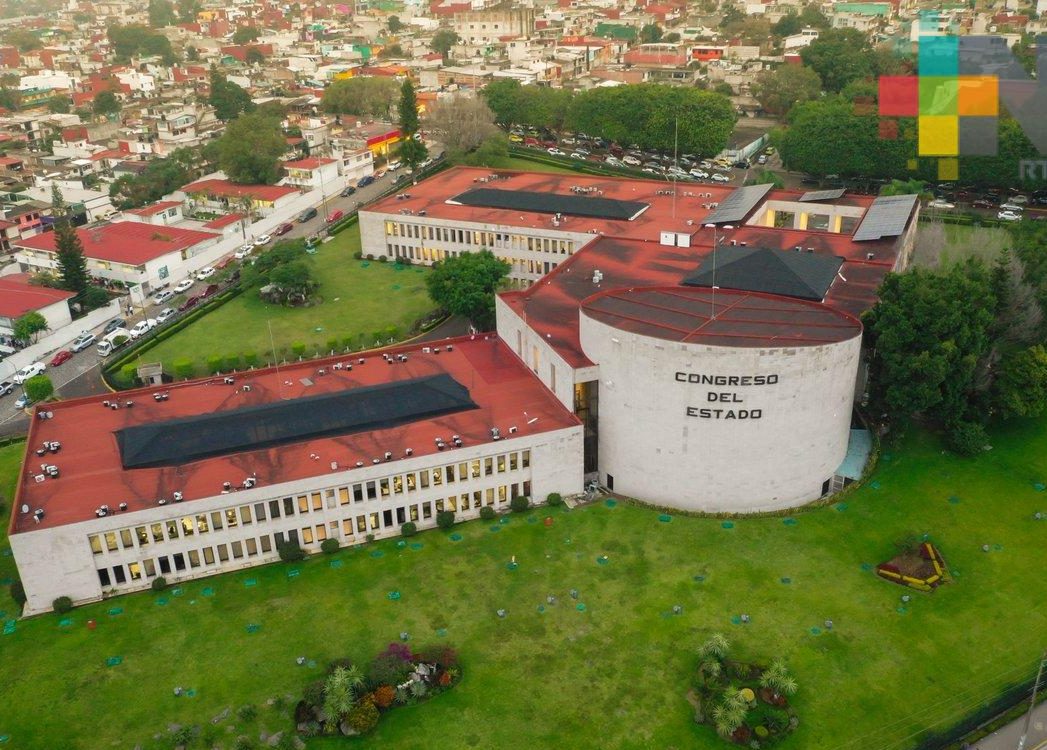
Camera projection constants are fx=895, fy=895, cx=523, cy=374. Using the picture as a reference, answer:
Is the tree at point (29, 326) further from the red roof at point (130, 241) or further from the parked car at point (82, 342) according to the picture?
the red roof at point (130, 241)

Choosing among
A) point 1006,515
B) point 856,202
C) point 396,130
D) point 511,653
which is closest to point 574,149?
point 396,130

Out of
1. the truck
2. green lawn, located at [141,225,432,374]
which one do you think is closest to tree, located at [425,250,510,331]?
green lawn, located at [141,225,432,374]

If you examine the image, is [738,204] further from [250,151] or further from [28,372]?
[28,372]

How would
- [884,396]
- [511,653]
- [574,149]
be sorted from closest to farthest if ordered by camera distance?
[511,653] < [884,396] < [574,149]

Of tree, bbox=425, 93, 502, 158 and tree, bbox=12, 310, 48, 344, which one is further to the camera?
tree, bbox=425, 93, 502, 158

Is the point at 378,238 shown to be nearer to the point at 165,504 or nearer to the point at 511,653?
the point at 165,504

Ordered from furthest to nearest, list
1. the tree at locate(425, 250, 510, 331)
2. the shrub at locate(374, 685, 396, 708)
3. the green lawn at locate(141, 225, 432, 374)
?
the green lawn at locate(141, 225, 432, 374), the tree at locate(425, 250, 510, 331), the shrub at locate(374, 685, 396, 708)

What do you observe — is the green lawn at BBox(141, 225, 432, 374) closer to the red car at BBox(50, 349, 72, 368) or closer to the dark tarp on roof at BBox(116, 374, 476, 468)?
the red car at BBox(50, 349, 72, 368)
